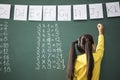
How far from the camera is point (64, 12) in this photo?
248 centimetres

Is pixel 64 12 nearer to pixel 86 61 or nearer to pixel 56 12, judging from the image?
pixel 56 12

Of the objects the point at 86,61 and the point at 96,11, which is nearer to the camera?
the point at 86,61

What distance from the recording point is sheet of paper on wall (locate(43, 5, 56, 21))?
247 centimetres

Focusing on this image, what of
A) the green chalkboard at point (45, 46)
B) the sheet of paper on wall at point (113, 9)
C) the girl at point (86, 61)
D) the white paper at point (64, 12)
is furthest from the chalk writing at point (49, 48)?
the sheet of paper on wall at point (113, 9)

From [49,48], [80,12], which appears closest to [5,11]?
[49,48]

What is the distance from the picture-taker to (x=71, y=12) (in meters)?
2.48

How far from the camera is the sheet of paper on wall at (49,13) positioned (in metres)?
2.47

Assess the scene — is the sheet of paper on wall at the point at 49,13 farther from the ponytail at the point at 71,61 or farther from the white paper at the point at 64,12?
the ponytail at the point at 71,61

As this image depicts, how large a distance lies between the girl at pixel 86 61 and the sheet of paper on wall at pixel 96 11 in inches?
12.3

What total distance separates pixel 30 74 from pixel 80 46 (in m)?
0.58

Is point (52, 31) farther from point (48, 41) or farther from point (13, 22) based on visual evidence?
point (13, 22)

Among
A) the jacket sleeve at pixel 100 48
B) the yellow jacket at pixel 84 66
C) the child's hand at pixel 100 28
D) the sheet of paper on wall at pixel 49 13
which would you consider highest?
the sheet of paper on wall at pixel 49 13

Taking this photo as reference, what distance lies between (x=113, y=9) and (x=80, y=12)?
0.34 m

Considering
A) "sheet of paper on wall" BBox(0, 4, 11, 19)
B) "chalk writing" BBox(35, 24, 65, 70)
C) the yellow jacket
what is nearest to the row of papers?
"sheet of paper on wall" BBox(0, 4, 11, 19)
